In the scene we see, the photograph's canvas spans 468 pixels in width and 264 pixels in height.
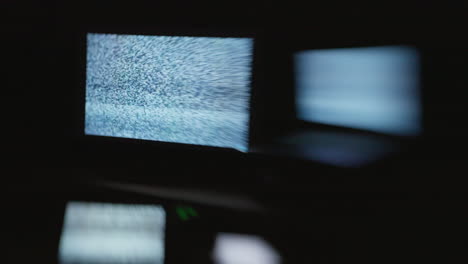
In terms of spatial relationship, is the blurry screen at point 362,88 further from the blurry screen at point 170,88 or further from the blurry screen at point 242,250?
the blurry screen at point 242,250

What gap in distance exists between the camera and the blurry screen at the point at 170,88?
1478mm

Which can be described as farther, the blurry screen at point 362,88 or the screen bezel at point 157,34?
the screen bezel at point 157,34

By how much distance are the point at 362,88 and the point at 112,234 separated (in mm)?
903

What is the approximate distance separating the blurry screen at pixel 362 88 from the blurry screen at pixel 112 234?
2.18 feet

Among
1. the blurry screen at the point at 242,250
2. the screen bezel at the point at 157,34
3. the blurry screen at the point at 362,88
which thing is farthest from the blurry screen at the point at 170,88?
the blurry screen at the point at 242,250

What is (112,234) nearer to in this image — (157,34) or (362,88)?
(157,34)

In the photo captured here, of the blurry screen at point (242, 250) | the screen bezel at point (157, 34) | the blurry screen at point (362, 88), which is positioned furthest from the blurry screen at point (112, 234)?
the blurry screen at point (362, 88)

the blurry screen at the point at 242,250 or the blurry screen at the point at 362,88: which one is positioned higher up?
the blurry screen at the point at 362,88

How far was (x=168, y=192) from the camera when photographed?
1465 mm

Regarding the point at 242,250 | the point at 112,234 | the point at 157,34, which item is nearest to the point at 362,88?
the point at 242,250

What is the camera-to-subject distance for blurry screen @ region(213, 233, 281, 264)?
1143mm

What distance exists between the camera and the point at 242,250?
118 cm

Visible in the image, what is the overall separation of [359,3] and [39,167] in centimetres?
146

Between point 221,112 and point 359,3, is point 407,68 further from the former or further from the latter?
point 221,112
